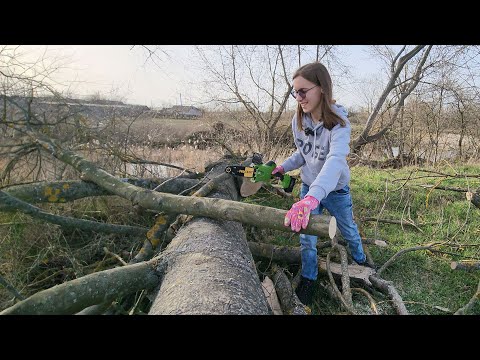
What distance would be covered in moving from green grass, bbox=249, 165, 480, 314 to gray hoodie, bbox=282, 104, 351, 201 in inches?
42.9

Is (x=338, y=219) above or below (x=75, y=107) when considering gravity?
below

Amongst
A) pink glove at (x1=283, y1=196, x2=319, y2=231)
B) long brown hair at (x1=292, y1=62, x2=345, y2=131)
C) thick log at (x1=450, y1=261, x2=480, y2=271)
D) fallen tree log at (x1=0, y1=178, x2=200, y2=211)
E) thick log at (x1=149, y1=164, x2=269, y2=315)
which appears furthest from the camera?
thick log at (x1=450, y1=261, x2=480, y2=271)

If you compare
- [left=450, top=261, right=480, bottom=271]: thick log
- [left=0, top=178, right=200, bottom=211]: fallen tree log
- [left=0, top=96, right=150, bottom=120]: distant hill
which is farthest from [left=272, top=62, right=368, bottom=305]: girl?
[left=0, top=96, right=150, bottom=120]: distant hill

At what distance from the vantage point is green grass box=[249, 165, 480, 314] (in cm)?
312

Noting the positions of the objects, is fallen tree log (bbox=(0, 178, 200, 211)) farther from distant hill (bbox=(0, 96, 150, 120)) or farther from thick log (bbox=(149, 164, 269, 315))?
thick log (bbox=(149, 164, 269, 315))

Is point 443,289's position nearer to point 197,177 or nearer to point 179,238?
point 179,238

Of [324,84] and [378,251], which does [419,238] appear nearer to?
[378,251]

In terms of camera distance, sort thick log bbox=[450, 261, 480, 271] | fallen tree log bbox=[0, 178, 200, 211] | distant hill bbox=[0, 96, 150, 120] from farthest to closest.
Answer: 1. distant hill bbox=[0, 96, 150, 120]
2. thick log bbox=[450, 261, 480, 271]
3. fallen tree log bbox=[0, 178, 200, 211]

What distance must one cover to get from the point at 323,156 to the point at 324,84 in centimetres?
54

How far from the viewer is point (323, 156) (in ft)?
8.96

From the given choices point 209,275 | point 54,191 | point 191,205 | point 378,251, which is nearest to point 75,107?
point 54,191

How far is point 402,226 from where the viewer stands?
4.35 m

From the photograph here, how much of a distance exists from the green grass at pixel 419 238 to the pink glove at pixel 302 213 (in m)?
1.12

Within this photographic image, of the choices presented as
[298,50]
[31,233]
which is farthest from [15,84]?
[298,50]
